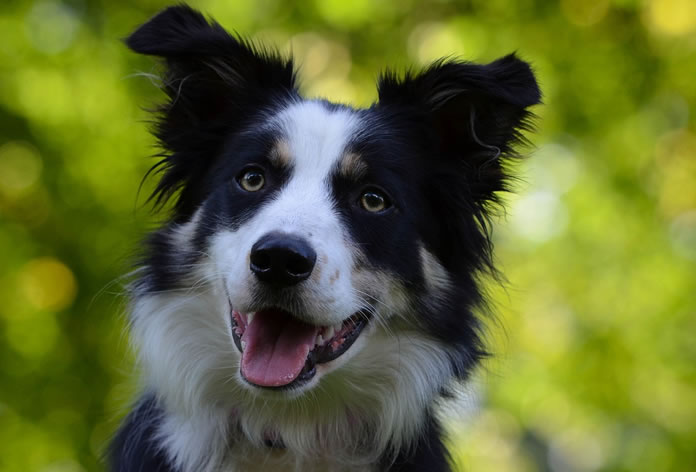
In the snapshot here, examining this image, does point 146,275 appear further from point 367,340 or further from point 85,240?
point 85,240

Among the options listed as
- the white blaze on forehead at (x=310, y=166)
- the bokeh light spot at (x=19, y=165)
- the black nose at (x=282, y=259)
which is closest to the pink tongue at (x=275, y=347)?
the black nose at (x=282, y=259)

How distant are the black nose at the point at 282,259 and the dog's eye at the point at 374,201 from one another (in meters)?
0.62

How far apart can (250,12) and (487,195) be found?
4.15 meters

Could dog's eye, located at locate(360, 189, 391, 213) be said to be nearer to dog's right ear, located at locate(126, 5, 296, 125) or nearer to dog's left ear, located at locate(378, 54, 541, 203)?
dog's left ear, located at locate(378, 54, 541, 203)

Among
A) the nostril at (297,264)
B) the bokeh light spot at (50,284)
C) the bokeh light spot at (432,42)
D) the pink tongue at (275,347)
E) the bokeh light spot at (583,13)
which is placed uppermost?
the bokeh light spot at (583,13)

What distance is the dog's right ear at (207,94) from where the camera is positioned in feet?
13.1

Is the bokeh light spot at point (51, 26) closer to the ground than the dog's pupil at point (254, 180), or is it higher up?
closer to the ground

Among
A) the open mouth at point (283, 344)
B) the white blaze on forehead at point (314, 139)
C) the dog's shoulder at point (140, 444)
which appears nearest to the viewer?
A: the open mouth at point (283, 344)

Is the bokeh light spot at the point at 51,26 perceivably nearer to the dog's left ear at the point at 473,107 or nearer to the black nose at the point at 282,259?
the dog's left ear at the point at 473,107

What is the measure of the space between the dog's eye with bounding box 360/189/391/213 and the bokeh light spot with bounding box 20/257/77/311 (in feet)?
17.4

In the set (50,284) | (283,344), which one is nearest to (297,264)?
(283,344)

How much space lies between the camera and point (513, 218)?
7.87 meters

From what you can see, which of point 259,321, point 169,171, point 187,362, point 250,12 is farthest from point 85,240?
point 259,321

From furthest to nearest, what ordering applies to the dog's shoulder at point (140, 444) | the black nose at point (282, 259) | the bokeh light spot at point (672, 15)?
the bokeh light spot at point (672, 15)
the dog's shoulder at point (140, 444)
the black nose at point (282, 259)
